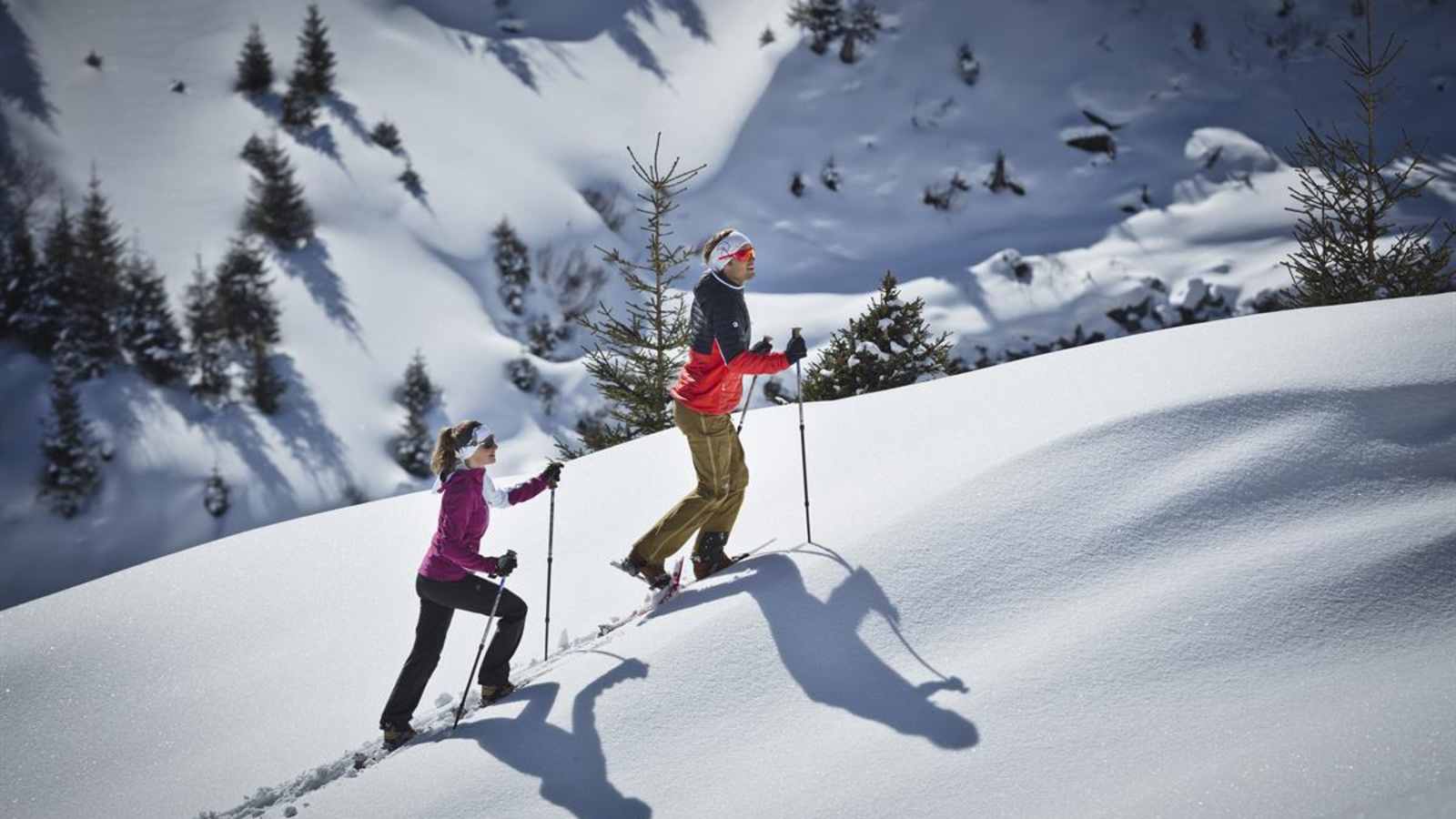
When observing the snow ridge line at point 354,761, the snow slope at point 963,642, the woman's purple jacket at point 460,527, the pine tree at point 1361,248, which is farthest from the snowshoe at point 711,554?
the pine tree at point 1361,248

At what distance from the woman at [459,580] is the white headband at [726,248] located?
166 centimetres

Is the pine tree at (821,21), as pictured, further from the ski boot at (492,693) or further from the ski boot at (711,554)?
the ski boot at (492,693)

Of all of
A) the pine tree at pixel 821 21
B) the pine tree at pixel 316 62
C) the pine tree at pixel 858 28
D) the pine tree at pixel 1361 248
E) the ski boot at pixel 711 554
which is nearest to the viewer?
the ski boot at pixel 711 554

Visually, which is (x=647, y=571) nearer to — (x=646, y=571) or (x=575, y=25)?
(x=646, y=571)

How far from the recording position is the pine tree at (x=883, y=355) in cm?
1126

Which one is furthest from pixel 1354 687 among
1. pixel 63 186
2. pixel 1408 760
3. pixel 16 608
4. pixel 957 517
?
pixel 63 186

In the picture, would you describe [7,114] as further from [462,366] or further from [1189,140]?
[1189,140]

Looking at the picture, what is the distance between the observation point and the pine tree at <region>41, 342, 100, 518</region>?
23.8 m

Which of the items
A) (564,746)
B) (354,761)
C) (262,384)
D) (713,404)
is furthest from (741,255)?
(262,384)

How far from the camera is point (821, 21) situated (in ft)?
116

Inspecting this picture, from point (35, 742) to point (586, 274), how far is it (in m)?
26.4

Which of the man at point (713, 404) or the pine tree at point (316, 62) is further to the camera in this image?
the pine tree at point (316, 62)

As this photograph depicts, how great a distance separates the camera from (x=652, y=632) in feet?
17.2

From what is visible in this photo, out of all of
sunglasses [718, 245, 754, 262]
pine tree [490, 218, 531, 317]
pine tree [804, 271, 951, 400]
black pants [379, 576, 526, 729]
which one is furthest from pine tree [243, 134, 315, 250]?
sunglasses [718, 245, 754, 262]
